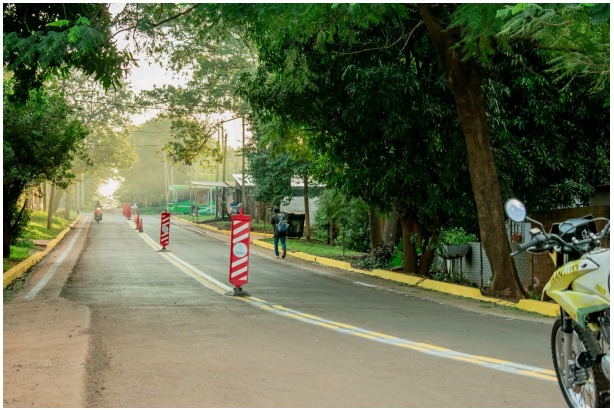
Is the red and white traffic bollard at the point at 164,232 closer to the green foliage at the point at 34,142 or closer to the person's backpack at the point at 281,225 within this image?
the person's backpack at the point at 281,225

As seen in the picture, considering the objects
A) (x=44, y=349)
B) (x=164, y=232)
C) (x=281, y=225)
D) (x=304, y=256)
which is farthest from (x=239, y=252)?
(x=164, y=232)

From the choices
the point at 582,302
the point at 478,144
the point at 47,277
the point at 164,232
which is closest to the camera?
the point at 582,302

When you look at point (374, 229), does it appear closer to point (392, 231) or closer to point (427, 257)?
point (392, 231)

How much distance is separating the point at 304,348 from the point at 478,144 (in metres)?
7.78

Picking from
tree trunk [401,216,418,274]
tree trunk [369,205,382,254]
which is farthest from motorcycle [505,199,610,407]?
tree trunk [369,205,382,254]

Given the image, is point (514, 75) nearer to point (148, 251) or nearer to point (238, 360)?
point (238, 360)

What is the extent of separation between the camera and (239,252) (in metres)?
16.0

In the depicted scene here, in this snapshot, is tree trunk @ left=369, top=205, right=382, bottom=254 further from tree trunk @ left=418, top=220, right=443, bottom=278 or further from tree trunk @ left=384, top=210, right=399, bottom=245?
tree trunk @ left=418, top=220, right=443, bottom=278

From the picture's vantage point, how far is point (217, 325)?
1114 centimetres

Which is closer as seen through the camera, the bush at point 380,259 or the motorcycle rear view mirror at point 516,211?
the motorcycle rear view mirror at point 516,211

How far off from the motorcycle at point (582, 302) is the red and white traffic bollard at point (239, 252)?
1023 cm

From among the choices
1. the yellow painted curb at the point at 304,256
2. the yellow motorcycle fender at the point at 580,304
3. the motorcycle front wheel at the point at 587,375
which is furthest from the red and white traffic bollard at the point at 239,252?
the yellow painted curb at the point at 304,256

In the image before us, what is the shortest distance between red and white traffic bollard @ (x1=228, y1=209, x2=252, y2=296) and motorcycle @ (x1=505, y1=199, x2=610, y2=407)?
10229mm

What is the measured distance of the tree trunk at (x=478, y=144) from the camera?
51.1ft
